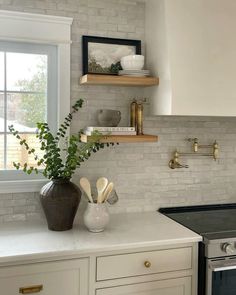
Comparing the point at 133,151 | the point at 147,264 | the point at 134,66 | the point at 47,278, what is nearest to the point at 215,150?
the point at 133,151

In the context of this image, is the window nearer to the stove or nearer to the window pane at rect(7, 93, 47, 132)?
the window pane at rect(7, 93, 47, 132)

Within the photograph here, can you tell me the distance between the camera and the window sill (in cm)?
221

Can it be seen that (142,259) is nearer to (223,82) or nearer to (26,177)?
(26,177)

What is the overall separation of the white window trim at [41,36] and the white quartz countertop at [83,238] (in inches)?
10.0

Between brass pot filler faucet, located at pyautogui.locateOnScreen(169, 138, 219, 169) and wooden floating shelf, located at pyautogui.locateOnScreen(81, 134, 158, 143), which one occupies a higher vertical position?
wooden floating shelf, located at pyautogui.locateOnScreen(81, 134, 158, 143)

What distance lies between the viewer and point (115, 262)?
187cm

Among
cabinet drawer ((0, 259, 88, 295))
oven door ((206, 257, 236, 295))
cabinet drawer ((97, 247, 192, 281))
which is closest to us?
cabinet drawer ((0, 259, 88, 295))

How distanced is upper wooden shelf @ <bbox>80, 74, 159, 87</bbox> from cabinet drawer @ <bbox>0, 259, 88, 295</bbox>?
1.05m

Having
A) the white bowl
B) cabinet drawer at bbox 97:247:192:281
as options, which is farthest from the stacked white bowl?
cabinet drawer at bbox 97:247:192:281

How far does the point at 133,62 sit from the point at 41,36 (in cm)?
60

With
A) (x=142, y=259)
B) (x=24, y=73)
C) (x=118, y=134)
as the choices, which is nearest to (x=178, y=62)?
(x=118, y=134)

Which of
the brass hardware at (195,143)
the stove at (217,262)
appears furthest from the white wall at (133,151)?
the stove at (217,262)

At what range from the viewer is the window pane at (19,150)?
2.27 m

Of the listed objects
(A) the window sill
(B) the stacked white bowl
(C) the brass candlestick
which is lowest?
(A) the window sill
